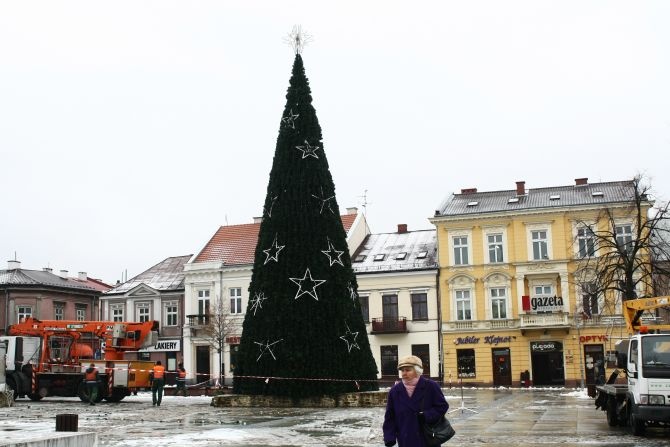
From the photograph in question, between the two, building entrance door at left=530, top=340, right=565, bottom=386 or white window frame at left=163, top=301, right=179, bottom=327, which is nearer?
building entrance door at left=530, top=340, right=565, bottom=386

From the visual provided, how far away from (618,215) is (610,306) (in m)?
5.54

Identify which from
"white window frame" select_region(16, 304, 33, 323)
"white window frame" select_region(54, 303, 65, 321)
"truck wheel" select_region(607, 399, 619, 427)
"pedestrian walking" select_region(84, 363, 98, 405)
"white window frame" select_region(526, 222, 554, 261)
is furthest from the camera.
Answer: "white window frame" select_region(54, 303, 65, 321)

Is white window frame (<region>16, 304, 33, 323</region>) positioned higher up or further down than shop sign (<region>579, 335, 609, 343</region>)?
higher up

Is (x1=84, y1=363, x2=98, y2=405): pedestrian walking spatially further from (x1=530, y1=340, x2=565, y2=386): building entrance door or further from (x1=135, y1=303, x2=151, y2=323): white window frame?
(x1=530, y1=340, x2=565, y2=386): building entrance door

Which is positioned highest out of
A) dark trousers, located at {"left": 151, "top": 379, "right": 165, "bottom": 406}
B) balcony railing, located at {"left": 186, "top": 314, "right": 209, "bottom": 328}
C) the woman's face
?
balcony railing, located at {"left": 186, "top": 314, "right": 209, "bottom": 328}

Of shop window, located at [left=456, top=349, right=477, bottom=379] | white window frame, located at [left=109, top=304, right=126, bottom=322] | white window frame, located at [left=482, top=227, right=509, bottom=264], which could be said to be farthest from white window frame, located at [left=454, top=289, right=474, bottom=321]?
white window frame, located at [left=109, top=304, right=126, bottom=322]

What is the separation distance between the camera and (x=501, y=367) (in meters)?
50.1

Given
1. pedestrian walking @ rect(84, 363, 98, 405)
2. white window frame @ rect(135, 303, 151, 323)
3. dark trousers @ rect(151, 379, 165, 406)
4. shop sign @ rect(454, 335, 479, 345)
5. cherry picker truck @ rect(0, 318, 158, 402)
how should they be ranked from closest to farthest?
dark trousers @ rect(151, 379, 165, 406)
pedestrian walking @ rect(84, 363, 98, 405)
cherry picker truck @ rect(0, 318, 158, 402)
shop sign @ rect(454, 335, 479, 345)
white window frame @ rect(135, 303, 151, 323)

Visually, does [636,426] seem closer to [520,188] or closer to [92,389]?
[92,389]

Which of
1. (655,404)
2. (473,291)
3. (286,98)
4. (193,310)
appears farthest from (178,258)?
(655,404)

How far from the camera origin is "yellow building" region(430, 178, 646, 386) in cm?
4844

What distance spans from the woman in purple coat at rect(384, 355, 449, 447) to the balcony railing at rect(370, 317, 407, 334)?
43420 millimetres

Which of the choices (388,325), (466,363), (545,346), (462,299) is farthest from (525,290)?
(388,325)

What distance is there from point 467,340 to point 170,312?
68.8 ft
